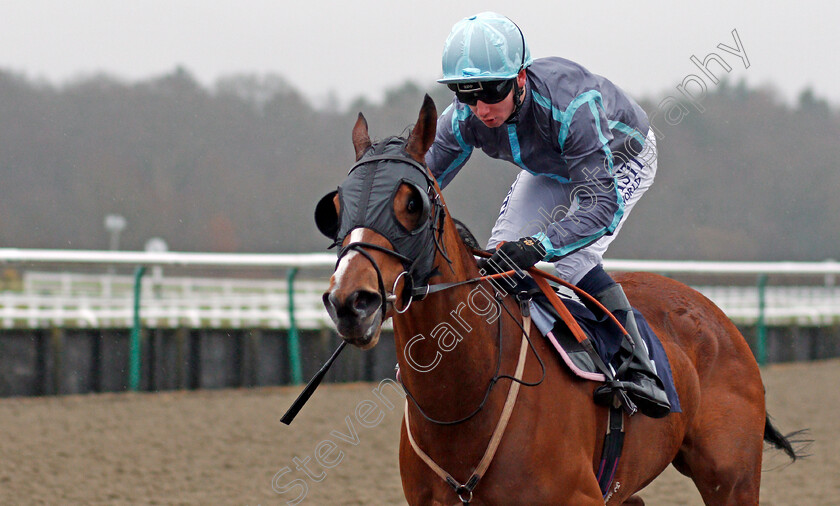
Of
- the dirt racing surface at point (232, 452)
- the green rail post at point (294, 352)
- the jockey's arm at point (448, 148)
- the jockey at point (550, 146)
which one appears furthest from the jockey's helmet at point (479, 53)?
the green rail post at point (294, 352)

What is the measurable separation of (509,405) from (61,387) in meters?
5.59

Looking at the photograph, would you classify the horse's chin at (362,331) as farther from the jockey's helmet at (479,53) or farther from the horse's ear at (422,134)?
the jockey's helmet at (479,53)

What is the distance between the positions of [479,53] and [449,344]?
2.66ft

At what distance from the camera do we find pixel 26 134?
30.3m

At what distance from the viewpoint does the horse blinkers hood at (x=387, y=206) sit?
2.16m

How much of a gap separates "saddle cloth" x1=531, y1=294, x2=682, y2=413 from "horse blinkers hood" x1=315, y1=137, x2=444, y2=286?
587 mm

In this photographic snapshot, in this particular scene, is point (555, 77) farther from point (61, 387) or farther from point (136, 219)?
point (136, 219)

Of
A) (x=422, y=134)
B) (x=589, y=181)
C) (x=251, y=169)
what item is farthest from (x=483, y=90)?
(x=251, y=169)

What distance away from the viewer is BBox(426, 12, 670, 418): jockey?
2.59 m

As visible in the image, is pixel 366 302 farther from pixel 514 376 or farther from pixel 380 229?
pixel 514 376

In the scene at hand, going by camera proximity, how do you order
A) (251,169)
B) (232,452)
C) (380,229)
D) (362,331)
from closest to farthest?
1. (362,331)
2. (380,229)
3. (232,452)
4. (251,169)

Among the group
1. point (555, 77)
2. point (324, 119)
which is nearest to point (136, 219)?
point (324, 119)

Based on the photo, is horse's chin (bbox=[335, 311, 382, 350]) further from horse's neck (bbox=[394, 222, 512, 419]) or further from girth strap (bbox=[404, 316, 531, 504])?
girth strap (bbox=[404, 316, 531, 504])

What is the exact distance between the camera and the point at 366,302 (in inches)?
79.8
